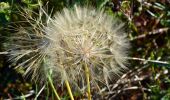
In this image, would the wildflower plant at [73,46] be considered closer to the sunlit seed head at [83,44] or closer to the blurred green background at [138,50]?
the sunlit seed head at [83,44]

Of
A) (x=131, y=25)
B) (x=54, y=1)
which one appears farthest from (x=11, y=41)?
(x=131, y=25)

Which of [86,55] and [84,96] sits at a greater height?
[86,55]

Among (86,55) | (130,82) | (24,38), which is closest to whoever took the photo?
(86,55)

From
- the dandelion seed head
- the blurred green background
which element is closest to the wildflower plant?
the dandelion seed head

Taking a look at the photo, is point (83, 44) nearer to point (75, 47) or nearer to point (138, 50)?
point (75, 47)

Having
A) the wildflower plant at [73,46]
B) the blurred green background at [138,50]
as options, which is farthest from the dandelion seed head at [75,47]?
the blurred green background at [138,50]

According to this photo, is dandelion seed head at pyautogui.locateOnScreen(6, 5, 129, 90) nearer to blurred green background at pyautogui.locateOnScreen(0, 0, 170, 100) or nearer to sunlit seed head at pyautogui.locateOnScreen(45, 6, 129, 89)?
sunlit seed head at pyautogui.locateOnScreen(45, 6, 129, 89)

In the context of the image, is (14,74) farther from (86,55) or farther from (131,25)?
(86,55)

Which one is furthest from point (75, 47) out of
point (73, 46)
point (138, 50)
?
point (138, 50)
